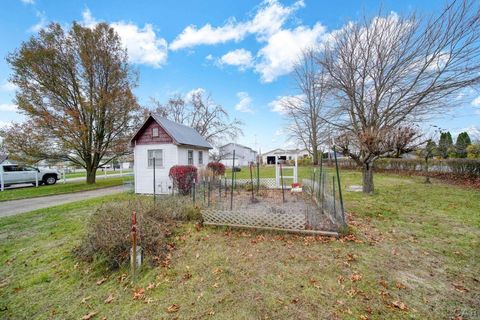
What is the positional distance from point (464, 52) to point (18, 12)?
17.8 m

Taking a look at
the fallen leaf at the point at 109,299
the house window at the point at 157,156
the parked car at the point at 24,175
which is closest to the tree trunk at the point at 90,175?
the parked car at the point at 24,175

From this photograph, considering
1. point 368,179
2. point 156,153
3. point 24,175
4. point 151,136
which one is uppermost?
point 151,136

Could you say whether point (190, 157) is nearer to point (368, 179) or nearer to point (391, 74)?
point (368, 179)

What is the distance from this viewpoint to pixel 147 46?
10875 millimetres

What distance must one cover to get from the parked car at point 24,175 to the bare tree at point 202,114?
43.9ft

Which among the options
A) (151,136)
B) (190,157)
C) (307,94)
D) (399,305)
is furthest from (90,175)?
(399,305)

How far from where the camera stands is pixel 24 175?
598 inches

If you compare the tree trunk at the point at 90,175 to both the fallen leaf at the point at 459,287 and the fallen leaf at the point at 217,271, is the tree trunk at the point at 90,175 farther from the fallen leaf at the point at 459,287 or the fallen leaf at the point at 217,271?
the fallen leaf at the point at 459,287

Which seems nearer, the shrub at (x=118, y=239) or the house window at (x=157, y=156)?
the shrub at (x=118, y=239)

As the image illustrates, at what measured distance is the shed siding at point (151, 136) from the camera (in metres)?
11.6

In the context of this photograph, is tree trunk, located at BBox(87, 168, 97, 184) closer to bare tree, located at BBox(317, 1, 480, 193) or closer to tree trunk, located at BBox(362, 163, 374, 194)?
bare tree, located at BBox(317, 1, 480, 193)

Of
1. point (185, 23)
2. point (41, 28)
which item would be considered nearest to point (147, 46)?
point (185, 23)

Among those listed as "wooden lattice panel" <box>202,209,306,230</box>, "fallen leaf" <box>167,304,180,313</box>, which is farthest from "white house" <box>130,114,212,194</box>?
"fallen leaf" <box>167,304,180,313</box>

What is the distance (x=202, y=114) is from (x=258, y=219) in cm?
2397
